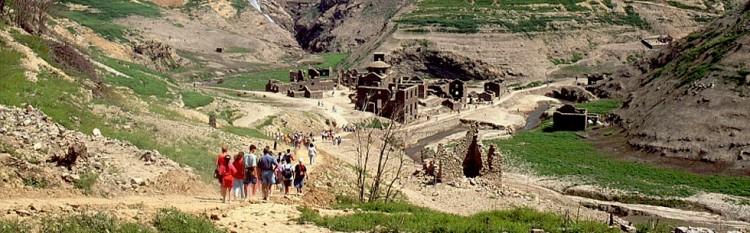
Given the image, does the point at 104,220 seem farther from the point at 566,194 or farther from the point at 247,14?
the point at 247,14

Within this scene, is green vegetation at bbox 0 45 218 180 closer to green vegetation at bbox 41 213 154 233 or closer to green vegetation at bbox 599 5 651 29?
green vegetation at bbox 41 213 154 233

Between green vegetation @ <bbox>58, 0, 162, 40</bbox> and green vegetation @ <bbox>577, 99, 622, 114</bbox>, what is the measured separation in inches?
2313

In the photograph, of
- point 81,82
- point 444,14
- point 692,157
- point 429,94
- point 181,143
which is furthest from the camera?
point 444,14

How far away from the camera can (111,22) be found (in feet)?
364

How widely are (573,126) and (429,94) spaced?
21.1 metres

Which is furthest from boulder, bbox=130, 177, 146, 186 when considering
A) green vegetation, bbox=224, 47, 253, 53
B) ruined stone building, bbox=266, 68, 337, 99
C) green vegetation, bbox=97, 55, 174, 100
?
green vegetation, bbox=224, 47, 253, 53

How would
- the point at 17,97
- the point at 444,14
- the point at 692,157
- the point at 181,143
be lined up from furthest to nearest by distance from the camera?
the point at 444,14 < the point at 692,157 < the point at 181,143 < the point at 17,97

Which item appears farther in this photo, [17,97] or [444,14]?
[444,14]

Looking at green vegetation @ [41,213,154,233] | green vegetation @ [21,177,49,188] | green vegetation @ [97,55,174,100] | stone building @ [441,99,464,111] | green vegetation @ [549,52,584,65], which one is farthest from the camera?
green vegetation @ [549,52,584,65]

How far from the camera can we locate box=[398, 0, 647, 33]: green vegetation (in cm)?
11275

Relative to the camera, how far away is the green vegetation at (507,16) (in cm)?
11275

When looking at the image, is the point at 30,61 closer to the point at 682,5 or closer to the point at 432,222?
the point at 432,222

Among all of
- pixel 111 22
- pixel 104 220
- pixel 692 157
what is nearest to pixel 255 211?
pixel 104 220

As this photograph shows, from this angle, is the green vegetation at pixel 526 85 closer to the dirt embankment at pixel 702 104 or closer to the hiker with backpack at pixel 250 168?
the dirt embankment at pixel 702 104
